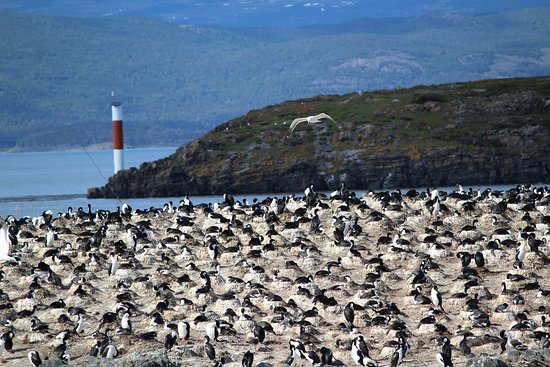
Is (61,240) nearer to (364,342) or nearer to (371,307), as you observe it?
(371,307)

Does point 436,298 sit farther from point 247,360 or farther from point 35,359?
point 35,359

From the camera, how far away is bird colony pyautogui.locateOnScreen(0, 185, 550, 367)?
87.9 feet

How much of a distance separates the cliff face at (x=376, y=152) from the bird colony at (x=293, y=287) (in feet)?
158

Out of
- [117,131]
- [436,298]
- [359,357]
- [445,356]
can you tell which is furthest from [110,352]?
[117,131]

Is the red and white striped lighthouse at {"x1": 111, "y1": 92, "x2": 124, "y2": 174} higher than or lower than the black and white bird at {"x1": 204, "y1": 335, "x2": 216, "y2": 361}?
lower

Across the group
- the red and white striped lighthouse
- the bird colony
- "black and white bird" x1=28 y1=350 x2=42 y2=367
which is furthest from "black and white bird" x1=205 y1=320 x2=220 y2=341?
the red and white striped lighthouse

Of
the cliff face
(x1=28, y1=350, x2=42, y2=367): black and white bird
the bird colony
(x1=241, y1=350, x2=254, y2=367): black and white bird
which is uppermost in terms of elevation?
(x1=241, y1=350, x2=254, y2=367): black and white bird

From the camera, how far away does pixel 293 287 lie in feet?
106

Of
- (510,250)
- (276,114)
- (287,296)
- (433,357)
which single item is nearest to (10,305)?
(287,296)

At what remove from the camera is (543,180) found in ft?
308

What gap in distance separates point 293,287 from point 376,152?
65.0 meters

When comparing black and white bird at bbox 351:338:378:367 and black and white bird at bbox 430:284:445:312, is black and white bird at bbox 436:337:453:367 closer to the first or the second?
black and white bird at bbox 351:338:378:367

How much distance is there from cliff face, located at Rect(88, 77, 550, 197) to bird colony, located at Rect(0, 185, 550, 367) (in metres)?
48.1

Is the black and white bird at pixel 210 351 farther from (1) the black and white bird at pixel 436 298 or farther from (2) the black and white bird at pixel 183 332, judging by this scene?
(1) the black and white bird at pixel 436 298
